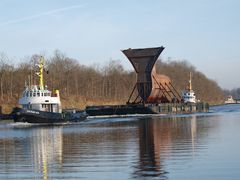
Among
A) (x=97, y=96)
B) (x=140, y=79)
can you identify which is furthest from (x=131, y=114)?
(x=97, y=96)

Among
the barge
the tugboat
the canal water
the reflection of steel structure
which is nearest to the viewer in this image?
the canal water

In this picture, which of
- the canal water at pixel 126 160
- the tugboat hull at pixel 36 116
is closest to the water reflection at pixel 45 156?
the canal water at pixel 126 160

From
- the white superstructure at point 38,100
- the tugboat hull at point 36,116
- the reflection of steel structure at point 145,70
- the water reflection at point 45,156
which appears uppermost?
the reflection of steel structure at point 145,70

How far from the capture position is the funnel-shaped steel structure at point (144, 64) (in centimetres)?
9381

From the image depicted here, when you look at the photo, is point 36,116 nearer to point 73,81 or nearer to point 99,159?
point 99,159

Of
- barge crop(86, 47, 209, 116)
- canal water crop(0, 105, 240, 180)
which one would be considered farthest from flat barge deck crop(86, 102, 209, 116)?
canal water crop(0, 105, 240, 180)

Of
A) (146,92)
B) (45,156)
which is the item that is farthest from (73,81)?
(45,156)

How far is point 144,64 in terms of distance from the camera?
94750mm

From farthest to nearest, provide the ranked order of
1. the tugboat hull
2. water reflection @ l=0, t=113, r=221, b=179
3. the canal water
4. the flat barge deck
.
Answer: the flat barge deck < the tugboat hull < water reflection @ l=0, t=113, r=221, b=179 < the canal water

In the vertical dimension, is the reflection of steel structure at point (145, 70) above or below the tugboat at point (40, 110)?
above

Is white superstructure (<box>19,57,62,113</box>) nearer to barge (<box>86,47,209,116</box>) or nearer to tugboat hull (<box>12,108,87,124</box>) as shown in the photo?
tugboat hull (<box>12,108,87,124</box>)

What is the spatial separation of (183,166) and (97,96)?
109 meters

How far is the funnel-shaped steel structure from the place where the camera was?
308 feet

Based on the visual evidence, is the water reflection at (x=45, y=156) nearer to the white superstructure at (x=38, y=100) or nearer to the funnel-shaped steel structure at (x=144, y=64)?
the white superstructure at (x=38, y=100)
